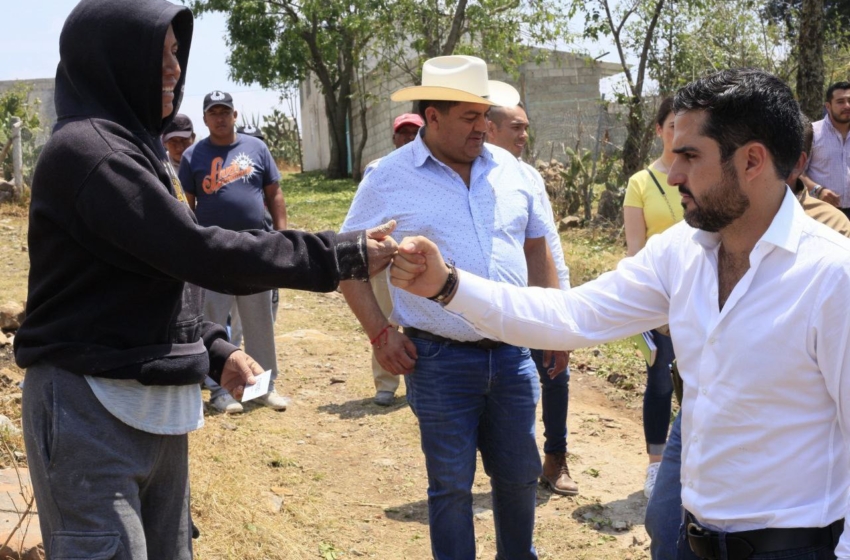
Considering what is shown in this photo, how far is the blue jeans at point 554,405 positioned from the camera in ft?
18.4

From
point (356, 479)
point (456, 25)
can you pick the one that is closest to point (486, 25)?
point (456, 25)

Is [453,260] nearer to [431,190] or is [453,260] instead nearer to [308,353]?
[431,190]

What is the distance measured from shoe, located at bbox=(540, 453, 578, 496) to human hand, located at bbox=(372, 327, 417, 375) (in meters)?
2.15

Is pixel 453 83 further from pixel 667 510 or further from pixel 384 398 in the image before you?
pixel 384 398

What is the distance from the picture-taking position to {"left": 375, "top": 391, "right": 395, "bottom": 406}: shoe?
7.56 metres

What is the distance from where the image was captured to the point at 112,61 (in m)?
2.68

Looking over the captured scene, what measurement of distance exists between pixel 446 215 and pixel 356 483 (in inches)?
105

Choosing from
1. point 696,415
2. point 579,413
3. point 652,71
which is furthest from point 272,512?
point 652,71

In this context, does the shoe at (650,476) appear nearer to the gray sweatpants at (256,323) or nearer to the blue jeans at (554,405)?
the blue jeans at (554,405)

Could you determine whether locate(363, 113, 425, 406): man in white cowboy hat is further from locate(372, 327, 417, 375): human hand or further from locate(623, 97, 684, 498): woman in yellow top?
locate(372, 327, 417, 375): human hand

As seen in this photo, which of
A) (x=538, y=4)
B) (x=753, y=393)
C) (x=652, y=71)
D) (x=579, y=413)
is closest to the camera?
(x=753, y=393)

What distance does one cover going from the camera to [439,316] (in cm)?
392

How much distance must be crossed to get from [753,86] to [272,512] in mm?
3703

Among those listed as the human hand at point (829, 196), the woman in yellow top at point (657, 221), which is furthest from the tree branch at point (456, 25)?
the woman in yellow top at point (657, 221)
